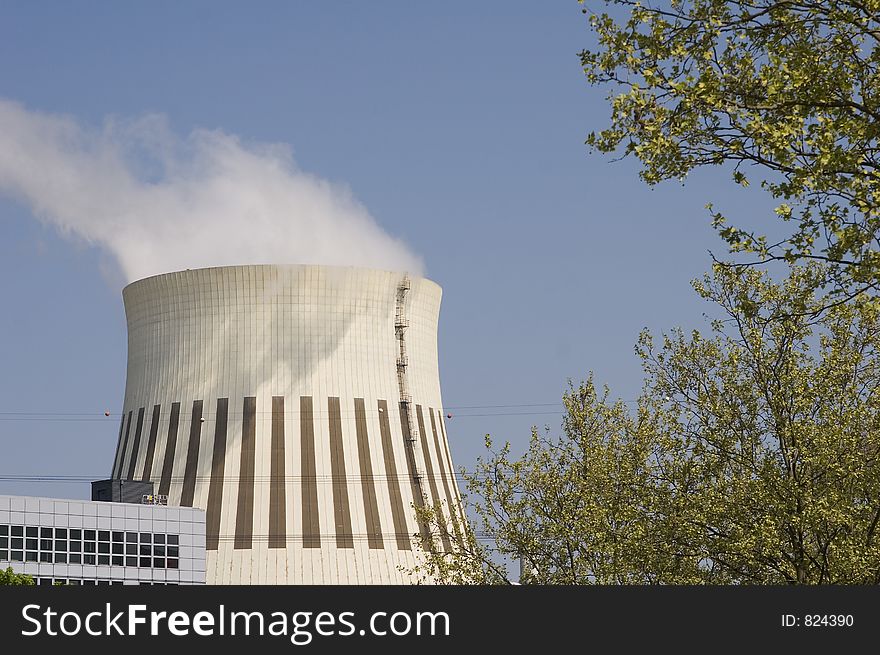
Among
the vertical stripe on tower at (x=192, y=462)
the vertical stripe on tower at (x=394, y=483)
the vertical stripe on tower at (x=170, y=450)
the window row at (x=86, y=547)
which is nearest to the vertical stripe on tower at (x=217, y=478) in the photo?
the vertical stripe on tower at (x=192, y=462)

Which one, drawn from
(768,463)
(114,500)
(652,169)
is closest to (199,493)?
(114,500)

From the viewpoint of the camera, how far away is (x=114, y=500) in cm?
4703

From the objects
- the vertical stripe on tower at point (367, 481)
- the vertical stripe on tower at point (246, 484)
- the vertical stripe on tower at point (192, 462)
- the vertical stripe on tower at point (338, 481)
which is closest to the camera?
the vertical stripe on tower at point (338, 481)

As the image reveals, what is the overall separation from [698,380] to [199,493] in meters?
27.7

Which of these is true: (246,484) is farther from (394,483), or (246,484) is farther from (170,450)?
(394,483)

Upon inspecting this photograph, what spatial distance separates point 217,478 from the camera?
149 feet

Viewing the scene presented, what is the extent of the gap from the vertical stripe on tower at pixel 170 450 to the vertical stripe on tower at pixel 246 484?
2222 millimetres

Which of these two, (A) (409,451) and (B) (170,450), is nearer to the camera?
(B) (170,450)

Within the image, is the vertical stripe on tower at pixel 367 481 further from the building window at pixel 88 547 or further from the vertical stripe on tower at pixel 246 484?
the building window at pixel 88 547

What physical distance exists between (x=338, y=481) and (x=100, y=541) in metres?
9.04

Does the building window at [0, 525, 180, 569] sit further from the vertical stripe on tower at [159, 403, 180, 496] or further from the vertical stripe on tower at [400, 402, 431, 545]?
the vertical stripe on tower at [400, 402, 431, 545]

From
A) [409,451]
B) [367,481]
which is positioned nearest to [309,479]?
[367,481]

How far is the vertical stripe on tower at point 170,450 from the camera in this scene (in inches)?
1786

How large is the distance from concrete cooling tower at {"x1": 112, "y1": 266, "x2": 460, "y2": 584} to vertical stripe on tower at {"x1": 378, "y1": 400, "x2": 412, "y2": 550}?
0.05 meters
